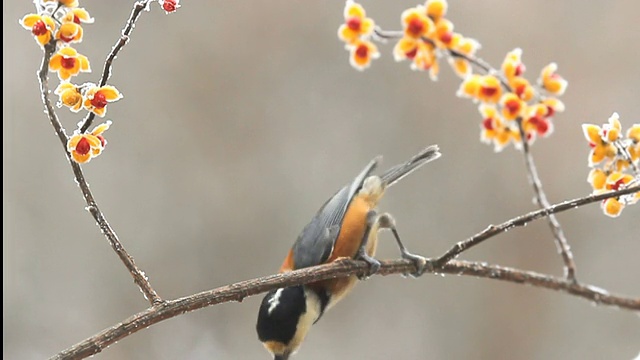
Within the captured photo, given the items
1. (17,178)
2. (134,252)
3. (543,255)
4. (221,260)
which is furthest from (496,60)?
(17,178)

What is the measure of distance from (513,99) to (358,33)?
0.52ft

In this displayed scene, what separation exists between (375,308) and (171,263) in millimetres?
425

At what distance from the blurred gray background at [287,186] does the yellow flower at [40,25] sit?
747mm

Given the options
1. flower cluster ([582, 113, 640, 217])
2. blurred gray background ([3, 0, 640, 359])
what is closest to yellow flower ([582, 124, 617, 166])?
flower cluster ([582, 113, 640, 217])

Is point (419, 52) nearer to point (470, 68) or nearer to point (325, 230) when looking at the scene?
point (470, 68)

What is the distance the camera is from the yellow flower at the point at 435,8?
1.94 feet

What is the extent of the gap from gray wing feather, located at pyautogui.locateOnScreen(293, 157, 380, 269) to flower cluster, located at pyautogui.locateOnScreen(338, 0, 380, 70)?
0.28 meters

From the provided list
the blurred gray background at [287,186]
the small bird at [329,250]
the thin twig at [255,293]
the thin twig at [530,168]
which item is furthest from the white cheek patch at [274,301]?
the blurred gray background at [287,186]

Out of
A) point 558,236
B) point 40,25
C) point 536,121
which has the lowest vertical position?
point 558,236

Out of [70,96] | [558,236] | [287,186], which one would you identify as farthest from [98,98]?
[287,186]

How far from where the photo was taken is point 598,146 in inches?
20.5

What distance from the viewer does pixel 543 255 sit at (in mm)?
1255

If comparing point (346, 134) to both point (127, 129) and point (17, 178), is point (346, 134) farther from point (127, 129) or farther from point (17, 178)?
point (17, 178)

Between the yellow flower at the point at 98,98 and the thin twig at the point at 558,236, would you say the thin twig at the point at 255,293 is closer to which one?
the thin twig at the point at 558,236
